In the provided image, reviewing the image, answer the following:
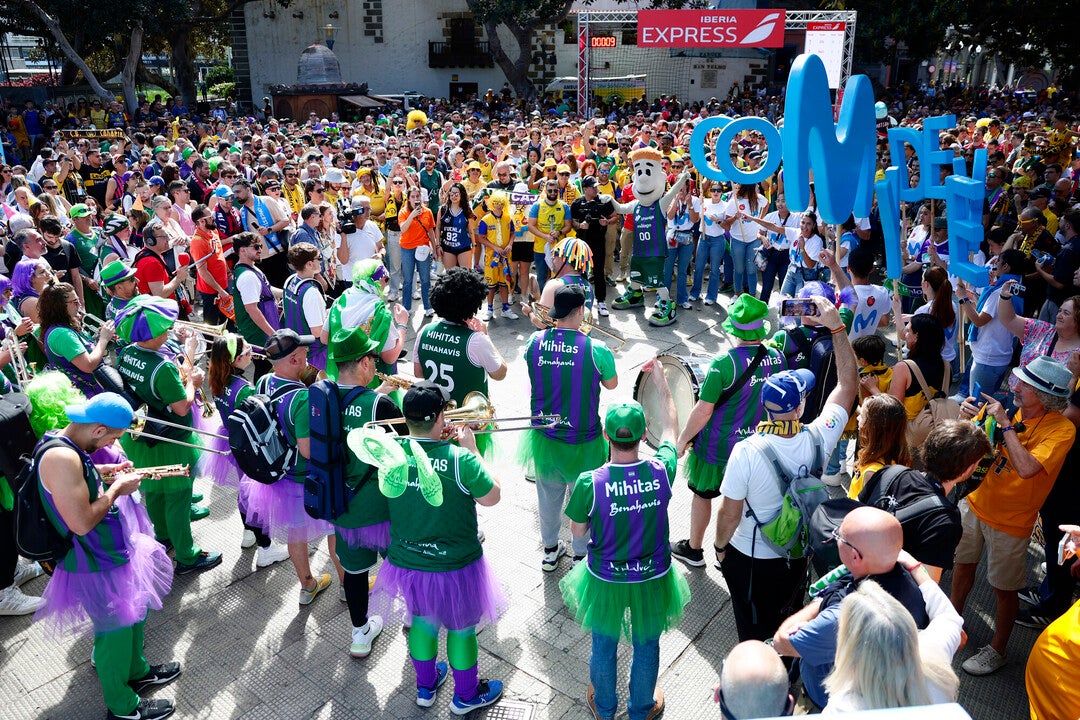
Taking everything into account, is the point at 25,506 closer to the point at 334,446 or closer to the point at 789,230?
the point at 334,446

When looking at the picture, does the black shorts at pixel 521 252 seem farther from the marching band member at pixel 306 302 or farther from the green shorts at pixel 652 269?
the marching band member at pixel 306 302

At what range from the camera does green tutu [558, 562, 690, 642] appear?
343 centimetres

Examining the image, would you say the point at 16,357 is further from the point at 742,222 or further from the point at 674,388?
the point at 742,222

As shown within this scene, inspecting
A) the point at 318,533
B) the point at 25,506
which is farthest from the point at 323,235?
the point at 25,506

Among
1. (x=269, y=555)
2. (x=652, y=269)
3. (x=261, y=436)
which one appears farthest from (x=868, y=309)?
(x=269, y=555)

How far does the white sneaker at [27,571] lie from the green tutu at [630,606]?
3.81 meters

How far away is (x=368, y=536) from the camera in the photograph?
400 centimetres

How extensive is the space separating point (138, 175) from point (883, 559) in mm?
12095

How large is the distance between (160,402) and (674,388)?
3303mm

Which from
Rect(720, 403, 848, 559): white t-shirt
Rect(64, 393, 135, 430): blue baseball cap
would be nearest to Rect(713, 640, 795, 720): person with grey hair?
Rect(720, 403, 848, 559): white t-shirt

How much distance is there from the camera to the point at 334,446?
3.84 m

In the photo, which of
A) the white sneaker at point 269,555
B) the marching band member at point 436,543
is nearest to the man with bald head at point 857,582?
the marching band member at point 436,543

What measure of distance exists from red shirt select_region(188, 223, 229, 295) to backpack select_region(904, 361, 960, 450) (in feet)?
20.5

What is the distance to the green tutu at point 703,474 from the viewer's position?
4.74m
